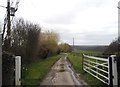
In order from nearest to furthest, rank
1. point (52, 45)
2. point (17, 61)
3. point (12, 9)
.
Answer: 1. point (17, 61)
2. point (12, 9)
3. point (52, 45)

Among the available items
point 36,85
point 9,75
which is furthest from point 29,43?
point 9,75

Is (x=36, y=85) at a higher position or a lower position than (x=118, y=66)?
lower

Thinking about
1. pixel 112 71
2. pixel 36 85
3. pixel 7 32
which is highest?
pixel 7 32

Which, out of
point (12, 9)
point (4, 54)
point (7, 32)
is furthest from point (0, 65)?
point (12, 9)

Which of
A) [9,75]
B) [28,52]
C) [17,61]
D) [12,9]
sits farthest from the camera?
[28,52]

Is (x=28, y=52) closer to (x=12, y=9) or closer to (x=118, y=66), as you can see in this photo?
(x=12, y=9)

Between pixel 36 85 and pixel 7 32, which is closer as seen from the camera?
pixel 36 85

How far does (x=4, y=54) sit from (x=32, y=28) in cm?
2287

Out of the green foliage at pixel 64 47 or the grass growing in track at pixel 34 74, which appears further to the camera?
the green foliage at pixel 64 47

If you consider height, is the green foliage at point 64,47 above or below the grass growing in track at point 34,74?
above

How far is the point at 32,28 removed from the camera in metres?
33.2

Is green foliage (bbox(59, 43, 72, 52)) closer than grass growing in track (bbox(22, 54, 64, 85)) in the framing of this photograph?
No

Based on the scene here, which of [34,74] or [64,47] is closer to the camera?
[34,74]

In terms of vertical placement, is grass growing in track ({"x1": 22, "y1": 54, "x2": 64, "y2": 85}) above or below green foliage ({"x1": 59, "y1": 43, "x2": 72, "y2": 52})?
below
